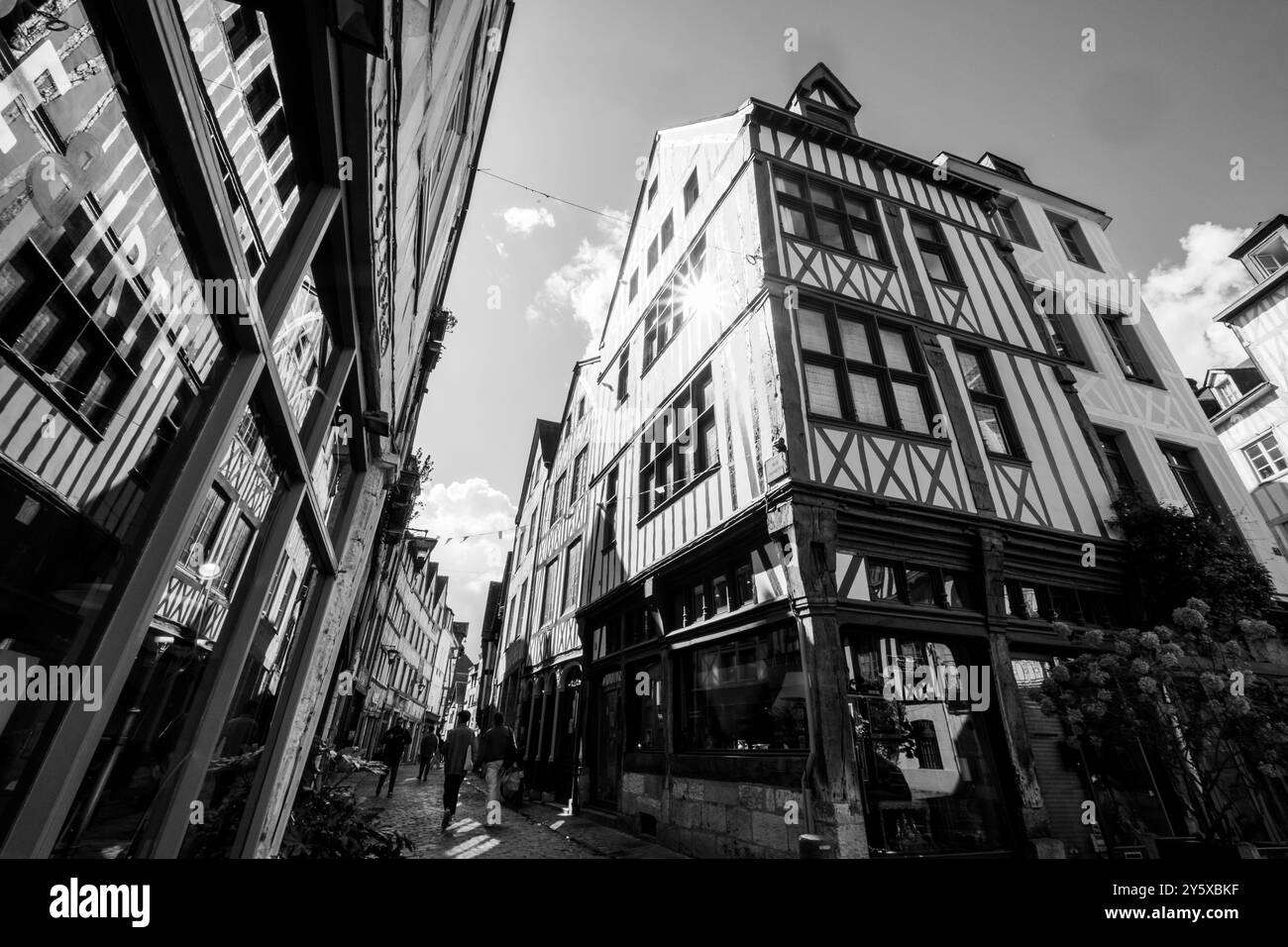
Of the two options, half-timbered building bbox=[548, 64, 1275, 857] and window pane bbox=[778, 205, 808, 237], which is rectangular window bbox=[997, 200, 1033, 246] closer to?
half-timbered building bbox=[548, 64, 1275, 857]

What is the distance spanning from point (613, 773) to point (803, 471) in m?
6.59

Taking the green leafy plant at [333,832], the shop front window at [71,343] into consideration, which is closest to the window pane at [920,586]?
the green leafy plant at [333,832]

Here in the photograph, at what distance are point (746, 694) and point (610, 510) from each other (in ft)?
19.7

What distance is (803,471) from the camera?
20.8 ft

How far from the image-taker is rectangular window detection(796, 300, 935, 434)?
24.1 feet

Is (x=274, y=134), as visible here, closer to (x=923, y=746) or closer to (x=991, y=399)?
(x=923, y=746)

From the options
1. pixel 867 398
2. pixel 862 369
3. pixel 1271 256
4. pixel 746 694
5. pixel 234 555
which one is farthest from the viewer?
pixel 1271 256

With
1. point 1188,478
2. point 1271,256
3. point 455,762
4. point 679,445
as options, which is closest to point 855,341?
point 679,445

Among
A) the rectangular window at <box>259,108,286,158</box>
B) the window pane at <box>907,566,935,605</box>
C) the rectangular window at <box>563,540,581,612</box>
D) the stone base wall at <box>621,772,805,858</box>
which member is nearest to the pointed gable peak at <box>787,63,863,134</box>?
the window pane at <box>907,566,935,605</box>

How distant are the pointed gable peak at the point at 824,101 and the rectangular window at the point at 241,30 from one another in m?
11.7

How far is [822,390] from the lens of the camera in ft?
24.1

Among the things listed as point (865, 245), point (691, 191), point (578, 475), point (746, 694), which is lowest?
point (746, 694)
